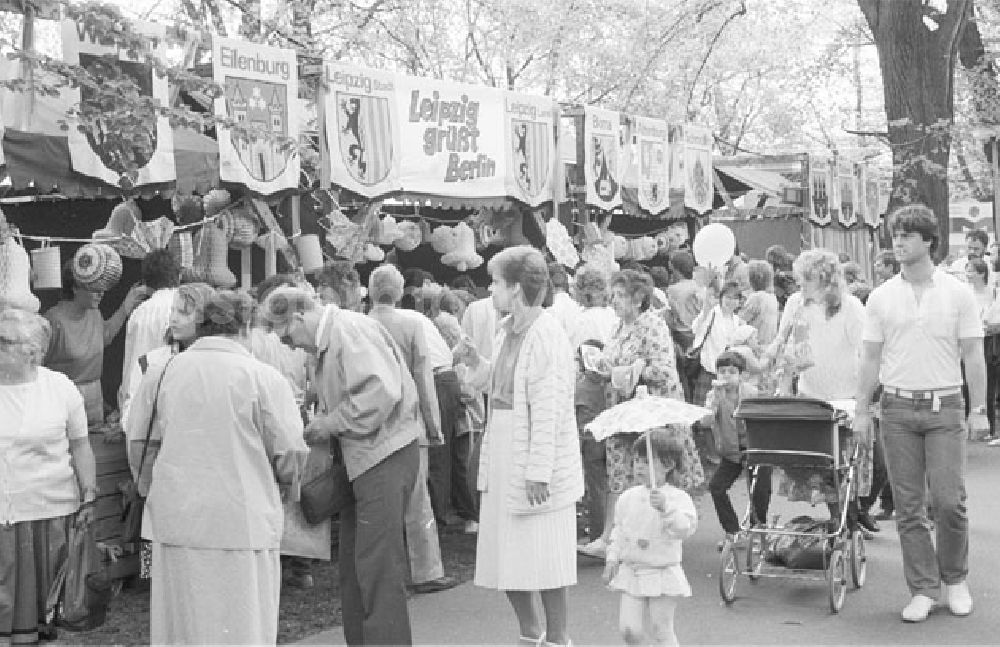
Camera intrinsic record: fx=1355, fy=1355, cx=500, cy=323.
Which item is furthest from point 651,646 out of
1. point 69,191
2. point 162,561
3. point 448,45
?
point 448,45

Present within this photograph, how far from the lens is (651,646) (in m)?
5.68

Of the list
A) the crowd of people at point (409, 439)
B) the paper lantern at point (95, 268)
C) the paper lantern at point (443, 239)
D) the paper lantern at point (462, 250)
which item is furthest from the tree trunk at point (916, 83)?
the paper lantern at point (95, 268)

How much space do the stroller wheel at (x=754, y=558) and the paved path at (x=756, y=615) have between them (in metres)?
0.11

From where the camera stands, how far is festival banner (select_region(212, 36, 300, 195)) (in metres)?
9.05

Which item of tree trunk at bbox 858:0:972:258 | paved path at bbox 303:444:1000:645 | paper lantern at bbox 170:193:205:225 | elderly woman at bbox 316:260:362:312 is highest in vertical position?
tree trunk at bbox 858:0:972:258

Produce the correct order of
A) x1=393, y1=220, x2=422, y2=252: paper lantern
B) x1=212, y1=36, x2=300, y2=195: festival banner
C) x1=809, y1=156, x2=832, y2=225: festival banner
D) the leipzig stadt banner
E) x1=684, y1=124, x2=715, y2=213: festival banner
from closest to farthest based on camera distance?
x1=212, y1=36, x2=300, y2=195: festival banner < the leipzig stadt banner < x1=393, y1=220, x2=422, y2=252: paper lantern < x1=684, y1=124, x2=715, y2=213: festival banner < x1=809, y1=156, x2=832, y2=225: festival banner

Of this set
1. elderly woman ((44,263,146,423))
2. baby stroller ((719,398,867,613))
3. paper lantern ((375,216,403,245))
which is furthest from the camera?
paper lantern ((375,216,403,245))

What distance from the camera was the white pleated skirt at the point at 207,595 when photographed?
5289 millimetres

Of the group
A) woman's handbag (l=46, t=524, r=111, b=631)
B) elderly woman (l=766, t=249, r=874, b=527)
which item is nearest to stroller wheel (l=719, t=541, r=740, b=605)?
elderly woman (l=766, t=249, r=874, b=527)

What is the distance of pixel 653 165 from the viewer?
46.7 ft

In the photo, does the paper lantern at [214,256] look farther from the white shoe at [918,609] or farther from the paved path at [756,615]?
the white shoe at [918,609]

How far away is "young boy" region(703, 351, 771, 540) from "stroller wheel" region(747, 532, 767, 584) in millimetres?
128

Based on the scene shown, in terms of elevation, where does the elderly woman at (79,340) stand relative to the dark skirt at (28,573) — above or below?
above

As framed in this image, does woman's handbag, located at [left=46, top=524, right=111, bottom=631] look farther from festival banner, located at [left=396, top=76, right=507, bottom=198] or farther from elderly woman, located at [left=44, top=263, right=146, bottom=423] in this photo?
festival banner, located at [left=396, top=76, right=507, bottom=198]
